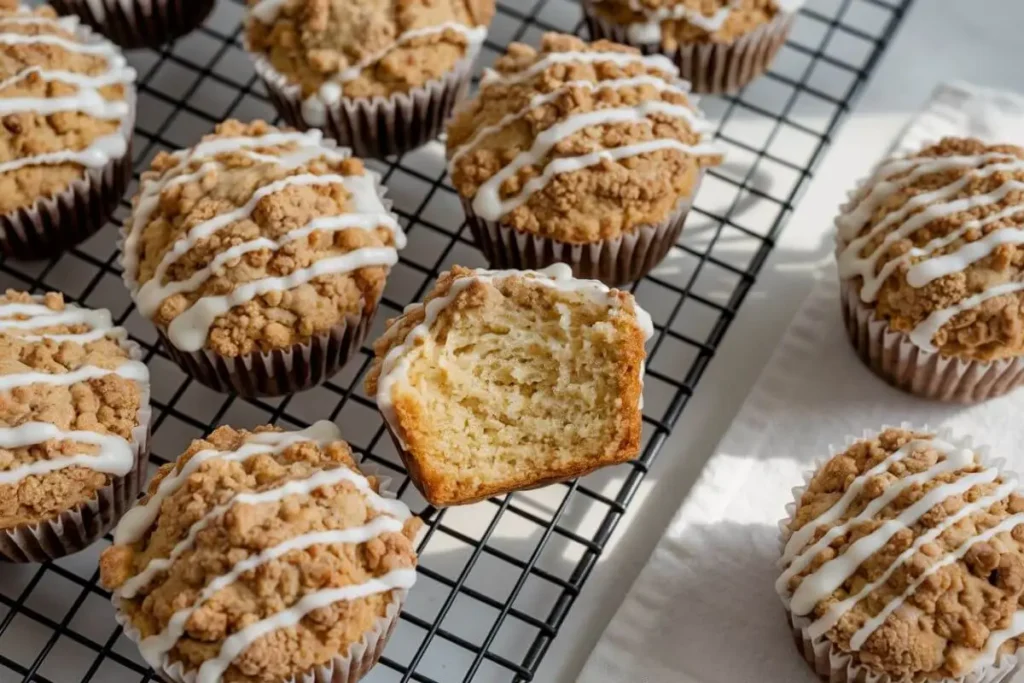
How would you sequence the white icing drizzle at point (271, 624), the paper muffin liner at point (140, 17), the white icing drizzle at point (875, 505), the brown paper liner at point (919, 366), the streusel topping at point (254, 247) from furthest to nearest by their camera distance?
1. the paper muffin liner at point (140, 17)
2. the brown paper liner at point (919, 366)
3. the streusel topping at point (254, 247)
4. the white icing drizzle at point (875, 505)
5. the white icing drizzle at point (271, 624)

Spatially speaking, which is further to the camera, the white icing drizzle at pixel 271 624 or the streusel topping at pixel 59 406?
the streusel topping at pixel 59 406

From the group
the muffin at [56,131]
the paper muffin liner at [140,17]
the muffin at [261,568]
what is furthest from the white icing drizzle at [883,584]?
the paper muffin liner at [140,17]

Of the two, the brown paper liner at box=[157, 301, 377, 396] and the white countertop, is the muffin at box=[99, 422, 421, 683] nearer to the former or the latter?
the brown paper liner at box=[157, 301, 377, 396]

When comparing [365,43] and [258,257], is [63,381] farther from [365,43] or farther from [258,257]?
[365,43]

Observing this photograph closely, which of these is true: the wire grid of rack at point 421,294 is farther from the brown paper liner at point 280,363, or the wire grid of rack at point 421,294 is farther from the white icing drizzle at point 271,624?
the white icing drizzle at point 271,624

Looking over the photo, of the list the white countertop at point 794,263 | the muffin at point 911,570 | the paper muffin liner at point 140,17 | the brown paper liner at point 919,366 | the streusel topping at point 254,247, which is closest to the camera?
the muffin at point 911,570

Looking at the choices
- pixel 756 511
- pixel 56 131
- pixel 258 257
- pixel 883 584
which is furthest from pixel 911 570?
pixel 56 131

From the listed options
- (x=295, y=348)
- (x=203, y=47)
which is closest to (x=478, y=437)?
(x=295, y=348)
